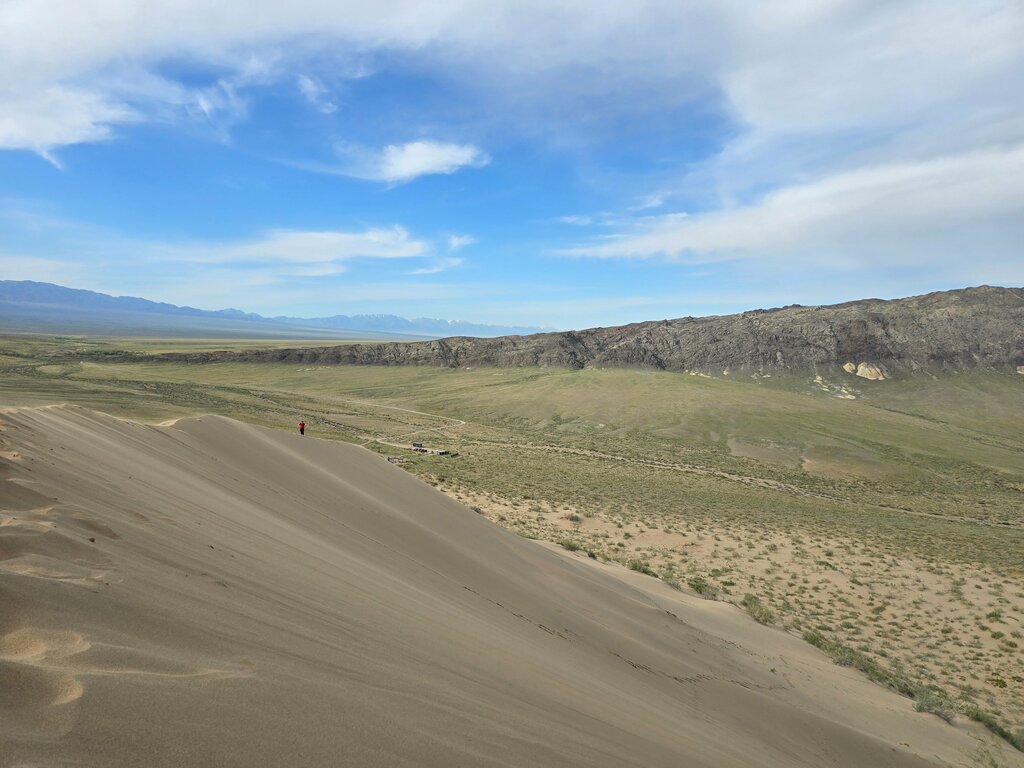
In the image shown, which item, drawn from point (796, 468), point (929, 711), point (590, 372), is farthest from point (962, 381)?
point (929, 711)

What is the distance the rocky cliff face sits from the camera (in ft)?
279

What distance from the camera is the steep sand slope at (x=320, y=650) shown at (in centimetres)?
243

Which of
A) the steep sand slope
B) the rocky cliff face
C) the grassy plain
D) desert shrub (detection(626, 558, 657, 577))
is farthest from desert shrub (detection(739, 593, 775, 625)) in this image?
the rocky cliff face

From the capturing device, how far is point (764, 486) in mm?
31797

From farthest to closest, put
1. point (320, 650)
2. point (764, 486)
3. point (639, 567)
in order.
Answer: point (764, 486) < point (639, 567) < point (320, 650)

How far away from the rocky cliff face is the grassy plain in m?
11.9

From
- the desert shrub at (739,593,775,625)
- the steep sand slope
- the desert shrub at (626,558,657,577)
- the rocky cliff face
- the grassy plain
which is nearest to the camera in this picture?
the steep sand slope

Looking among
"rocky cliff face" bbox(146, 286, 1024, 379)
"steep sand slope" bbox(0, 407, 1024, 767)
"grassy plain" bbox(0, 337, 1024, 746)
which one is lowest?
"grassy plain" bbox(0, 337, 1024, 746)

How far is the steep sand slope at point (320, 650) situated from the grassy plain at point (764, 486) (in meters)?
3.88

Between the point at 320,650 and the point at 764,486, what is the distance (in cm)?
3287

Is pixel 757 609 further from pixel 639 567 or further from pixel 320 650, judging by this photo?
pixel 320 650

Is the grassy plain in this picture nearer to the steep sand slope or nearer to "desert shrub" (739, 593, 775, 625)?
"desert shrub" (739, 593, 775, 625)

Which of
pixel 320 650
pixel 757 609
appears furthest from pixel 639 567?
pixel 320 650

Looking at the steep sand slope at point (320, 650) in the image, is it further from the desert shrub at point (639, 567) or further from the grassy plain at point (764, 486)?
the grassy plain at point (764, 486)
